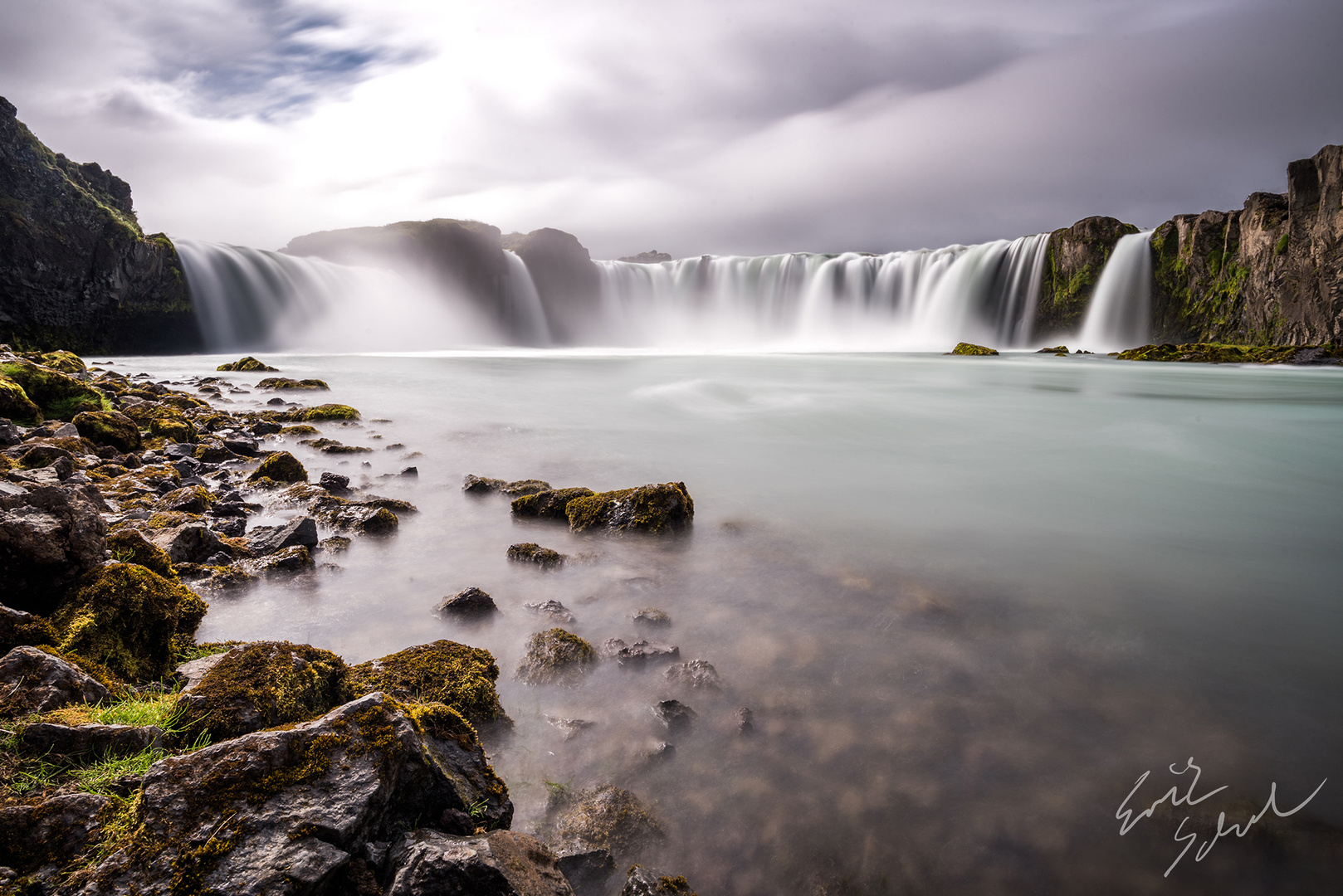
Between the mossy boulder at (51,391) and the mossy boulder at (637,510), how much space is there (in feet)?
30.9

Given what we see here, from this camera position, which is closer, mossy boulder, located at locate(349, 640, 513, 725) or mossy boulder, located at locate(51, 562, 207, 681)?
mossy boulder, located at locate(51, 562, 207, 681)

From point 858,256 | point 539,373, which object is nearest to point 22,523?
point 539,373

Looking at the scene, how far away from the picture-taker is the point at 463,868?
1.86 metres

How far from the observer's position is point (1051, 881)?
8.72ft

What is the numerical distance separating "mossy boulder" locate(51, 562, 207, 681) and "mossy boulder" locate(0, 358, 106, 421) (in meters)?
9.52

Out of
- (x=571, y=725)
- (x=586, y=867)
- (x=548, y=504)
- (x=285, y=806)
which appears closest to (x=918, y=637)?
(x=571, y=725)

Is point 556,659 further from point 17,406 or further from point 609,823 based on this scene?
point 17,406

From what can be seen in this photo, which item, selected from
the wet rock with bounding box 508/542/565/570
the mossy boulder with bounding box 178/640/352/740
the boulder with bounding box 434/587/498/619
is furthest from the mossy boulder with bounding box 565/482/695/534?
the mossy boulder with bounding box 178/640/352/740

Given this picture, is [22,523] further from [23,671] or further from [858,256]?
[858,256]

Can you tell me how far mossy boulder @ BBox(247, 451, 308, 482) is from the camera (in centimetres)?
803

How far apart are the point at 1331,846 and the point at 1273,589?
3581mm

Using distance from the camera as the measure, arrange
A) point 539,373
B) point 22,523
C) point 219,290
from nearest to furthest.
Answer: point 22,523
point 539,373
point 219,290

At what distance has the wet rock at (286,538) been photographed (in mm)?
5555
